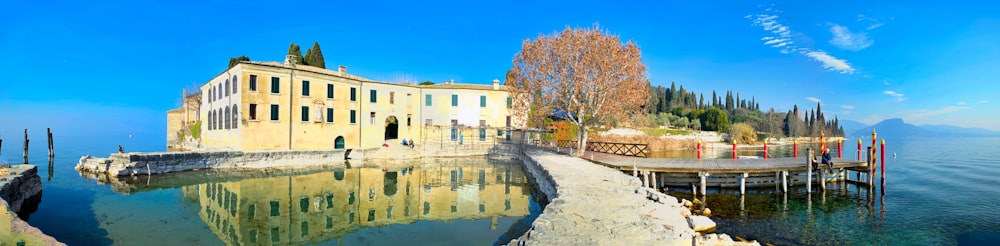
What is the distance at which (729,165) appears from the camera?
18.0 m

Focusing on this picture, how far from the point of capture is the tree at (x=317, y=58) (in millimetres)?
46800

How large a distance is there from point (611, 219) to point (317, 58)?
1774 inches

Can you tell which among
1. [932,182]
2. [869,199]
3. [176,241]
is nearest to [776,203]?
[869,199]

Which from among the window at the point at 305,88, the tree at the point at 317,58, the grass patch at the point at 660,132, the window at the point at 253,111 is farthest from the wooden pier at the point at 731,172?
the grass patch at the point at 660,132

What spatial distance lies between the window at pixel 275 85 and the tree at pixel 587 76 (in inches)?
703

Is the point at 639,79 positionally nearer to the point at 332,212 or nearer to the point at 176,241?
the point at 332,212

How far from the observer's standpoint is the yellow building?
29453 mm

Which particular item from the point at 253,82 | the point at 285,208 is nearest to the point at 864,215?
the point at 285,208

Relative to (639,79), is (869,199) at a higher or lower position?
lower

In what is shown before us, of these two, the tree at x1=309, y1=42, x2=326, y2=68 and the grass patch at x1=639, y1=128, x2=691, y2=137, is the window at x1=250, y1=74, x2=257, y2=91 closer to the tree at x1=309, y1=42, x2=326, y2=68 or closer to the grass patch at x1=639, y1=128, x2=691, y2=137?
the tree at x1=309, y1=42, x2=326, y2=68

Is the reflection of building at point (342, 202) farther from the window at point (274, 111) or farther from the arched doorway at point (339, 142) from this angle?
the arched doorway at point (339, 142)

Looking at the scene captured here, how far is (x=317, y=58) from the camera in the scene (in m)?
47.1

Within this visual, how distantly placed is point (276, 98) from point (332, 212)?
64.4ft

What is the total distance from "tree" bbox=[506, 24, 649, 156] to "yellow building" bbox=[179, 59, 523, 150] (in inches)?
577
